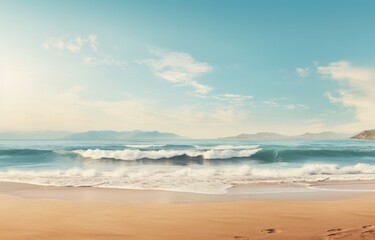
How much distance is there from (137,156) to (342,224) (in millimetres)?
25110

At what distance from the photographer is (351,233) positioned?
511 centimetres

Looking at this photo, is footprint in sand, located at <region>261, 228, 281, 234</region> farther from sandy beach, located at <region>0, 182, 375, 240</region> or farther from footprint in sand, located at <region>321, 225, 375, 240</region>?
footprint in sand, located at <region>321, 225, 375, 240</region>

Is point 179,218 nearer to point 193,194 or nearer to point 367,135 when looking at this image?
point 193,194

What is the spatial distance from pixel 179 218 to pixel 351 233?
2785 millimetres

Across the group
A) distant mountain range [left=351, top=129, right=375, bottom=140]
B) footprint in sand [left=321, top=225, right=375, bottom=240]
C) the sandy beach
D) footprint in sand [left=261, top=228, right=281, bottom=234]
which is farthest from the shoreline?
distant mountain range [left=351, top=129, right=375, bottom=140]

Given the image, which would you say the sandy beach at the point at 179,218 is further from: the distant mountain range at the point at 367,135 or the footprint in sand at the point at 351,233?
the distant mountain range at the point at 367,135

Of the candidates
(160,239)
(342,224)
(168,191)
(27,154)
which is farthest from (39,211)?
(27,154)

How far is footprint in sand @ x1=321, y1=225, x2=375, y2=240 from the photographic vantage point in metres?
4.89

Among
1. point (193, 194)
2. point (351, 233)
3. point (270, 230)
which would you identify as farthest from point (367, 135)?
point (270, 230)

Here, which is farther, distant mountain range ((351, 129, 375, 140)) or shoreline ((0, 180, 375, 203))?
distant mountain range ((351, 129, 375, 140))

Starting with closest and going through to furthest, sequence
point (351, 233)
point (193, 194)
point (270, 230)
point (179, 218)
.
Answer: point (351, 233), point (270, 230), point (179, 218), point (193, 194)

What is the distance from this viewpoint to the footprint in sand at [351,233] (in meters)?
4.89

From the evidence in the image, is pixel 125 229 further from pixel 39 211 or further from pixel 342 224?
pixel 342 224

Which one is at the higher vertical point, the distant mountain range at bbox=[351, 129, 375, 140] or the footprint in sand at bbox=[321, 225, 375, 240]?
the distant mountain range at bbox=[351, 129, 375, 140]
